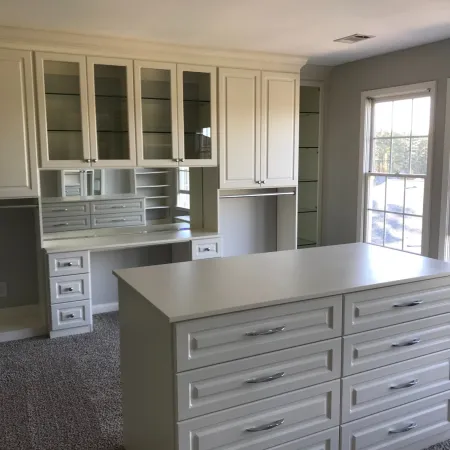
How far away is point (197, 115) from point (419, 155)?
1.97 meters

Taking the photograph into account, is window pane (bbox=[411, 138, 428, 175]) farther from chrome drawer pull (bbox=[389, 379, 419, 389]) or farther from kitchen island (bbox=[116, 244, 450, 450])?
chrome drawer pull (bbox=[389, 379, 419, 389])

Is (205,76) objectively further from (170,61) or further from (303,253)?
(303,253)

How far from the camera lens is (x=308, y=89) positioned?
5207mm

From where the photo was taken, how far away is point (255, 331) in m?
1.88

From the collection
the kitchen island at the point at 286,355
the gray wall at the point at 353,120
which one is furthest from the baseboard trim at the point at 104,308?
the gray wall at the point at 353,120

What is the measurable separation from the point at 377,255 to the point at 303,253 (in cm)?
40

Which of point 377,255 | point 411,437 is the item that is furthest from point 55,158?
point 411,437

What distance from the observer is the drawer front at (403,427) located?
217 cm

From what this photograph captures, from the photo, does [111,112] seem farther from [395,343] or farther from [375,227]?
[395,343]

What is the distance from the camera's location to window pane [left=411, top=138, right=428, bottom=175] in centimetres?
427

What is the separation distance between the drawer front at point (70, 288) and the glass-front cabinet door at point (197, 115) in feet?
4.20

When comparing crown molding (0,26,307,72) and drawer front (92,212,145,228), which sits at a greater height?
crown molding (0,26,307,72)

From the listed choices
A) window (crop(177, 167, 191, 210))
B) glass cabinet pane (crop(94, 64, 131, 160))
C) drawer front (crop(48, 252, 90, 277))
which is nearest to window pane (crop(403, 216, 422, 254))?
window (crop(177, 167, 191, 210))

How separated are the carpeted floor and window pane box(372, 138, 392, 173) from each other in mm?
2803
